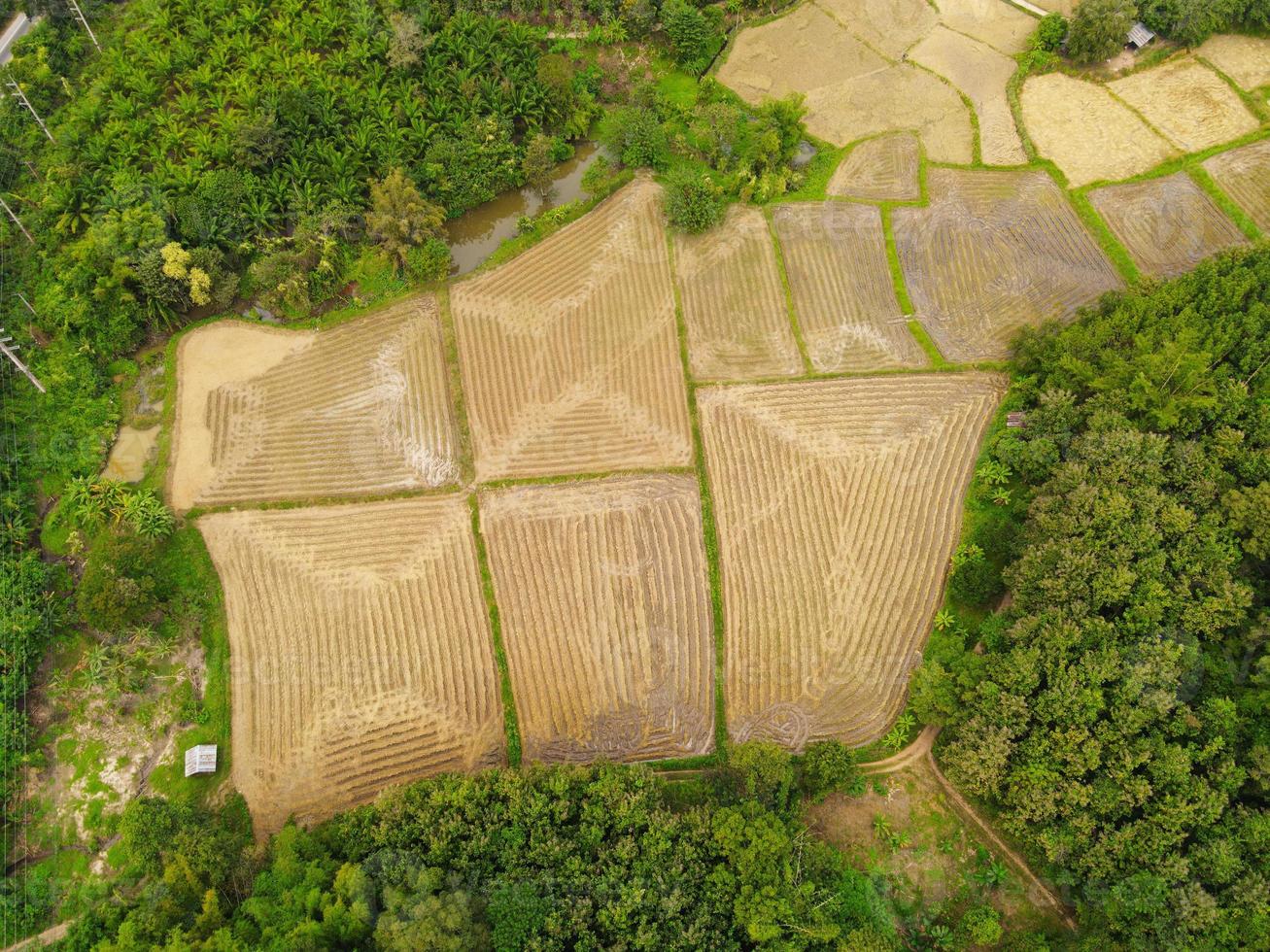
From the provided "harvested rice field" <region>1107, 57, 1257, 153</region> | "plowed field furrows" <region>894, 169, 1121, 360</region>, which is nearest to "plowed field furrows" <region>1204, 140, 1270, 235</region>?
"harvested rice field" <region>1107, 57, 1257, 153</region>

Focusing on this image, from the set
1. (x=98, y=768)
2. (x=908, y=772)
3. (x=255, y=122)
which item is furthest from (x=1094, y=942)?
(x=255, y=122)

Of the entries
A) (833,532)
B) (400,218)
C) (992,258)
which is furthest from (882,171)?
(400,218)

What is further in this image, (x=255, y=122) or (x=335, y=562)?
(x=255, y=122)

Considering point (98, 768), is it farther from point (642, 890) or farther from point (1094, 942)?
point (1094, 942)

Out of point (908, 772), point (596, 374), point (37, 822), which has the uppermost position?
point (596, 374)

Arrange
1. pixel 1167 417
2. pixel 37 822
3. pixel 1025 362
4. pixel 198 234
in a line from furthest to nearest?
1. pixel 198 234
2. pixel 1025 362
3. pixel 1167 417
4. pixel 37 822

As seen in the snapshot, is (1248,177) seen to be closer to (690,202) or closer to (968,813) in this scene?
(690,202)
